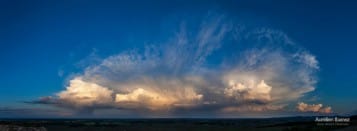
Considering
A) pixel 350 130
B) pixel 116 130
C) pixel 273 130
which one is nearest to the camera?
pixel 350 130

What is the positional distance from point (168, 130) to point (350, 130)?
3600cm

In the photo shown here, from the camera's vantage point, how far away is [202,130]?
7281cm

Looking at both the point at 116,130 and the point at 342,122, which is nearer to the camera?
the point at 342,122

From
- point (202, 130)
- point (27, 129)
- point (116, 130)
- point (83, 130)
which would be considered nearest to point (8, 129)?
point (27, 129)

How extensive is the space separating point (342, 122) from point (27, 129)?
161ft

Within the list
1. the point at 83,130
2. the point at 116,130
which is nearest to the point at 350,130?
the point at 116,130

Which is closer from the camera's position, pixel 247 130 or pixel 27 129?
pixel 27 129

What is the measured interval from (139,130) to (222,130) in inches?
665

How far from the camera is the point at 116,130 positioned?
71.9m

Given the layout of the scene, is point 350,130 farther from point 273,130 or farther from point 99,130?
point 99,130

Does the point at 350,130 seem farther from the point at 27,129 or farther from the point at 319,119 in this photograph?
the point at 27,129

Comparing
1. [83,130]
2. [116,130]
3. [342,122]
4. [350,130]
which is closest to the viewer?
[350,130]

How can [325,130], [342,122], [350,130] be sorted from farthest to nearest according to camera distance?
[342,122] < [325,130] < [350,130]

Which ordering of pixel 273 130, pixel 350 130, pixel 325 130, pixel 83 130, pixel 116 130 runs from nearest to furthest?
pixel 350 130 → pixel 325 130 → pixel 273 130 → pixel 116 130 → pixel 83 130
